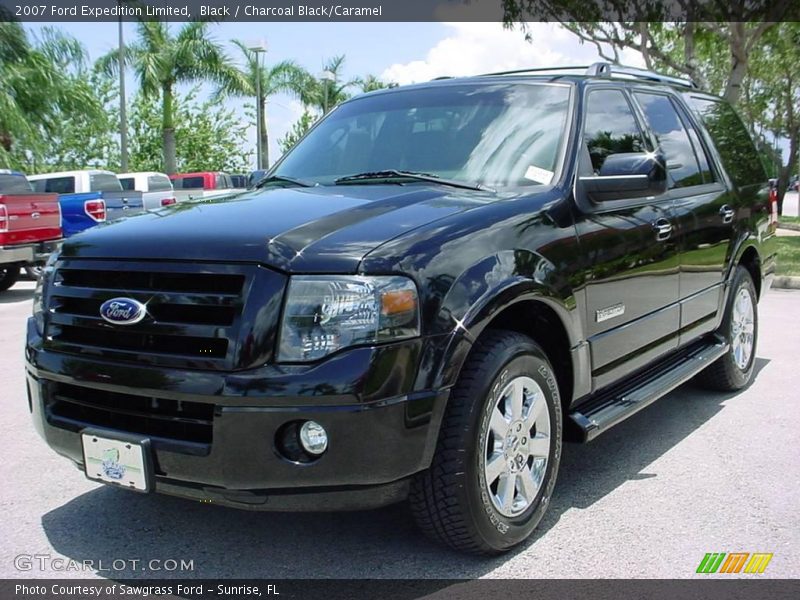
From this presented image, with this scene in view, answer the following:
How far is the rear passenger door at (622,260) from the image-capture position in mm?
3734

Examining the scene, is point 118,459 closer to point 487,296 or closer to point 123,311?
point 123,311

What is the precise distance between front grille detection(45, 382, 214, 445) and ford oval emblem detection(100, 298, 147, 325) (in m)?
0.27

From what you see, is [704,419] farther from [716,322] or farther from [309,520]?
[309,520]

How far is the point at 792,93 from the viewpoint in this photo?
111ft

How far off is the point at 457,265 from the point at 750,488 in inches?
80.8

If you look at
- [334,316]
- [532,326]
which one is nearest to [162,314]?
[334,316]

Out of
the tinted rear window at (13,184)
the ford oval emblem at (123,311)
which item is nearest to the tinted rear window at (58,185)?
the tinted rear window at (13,184)

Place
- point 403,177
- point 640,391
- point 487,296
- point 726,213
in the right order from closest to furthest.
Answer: point 487,296 → point 403,177 → point 640,391 → point 726,213

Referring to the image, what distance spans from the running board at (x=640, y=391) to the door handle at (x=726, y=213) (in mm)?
774

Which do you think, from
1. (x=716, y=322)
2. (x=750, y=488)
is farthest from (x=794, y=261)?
(x=750, y=488)

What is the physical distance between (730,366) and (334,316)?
376 cm

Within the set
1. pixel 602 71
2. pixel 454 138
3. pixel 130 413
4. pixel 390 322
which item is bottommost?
pixel 130 413

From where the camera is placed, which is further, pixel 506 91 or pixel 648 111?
pixel 648 111

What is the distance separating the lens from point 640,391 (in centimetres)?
418
